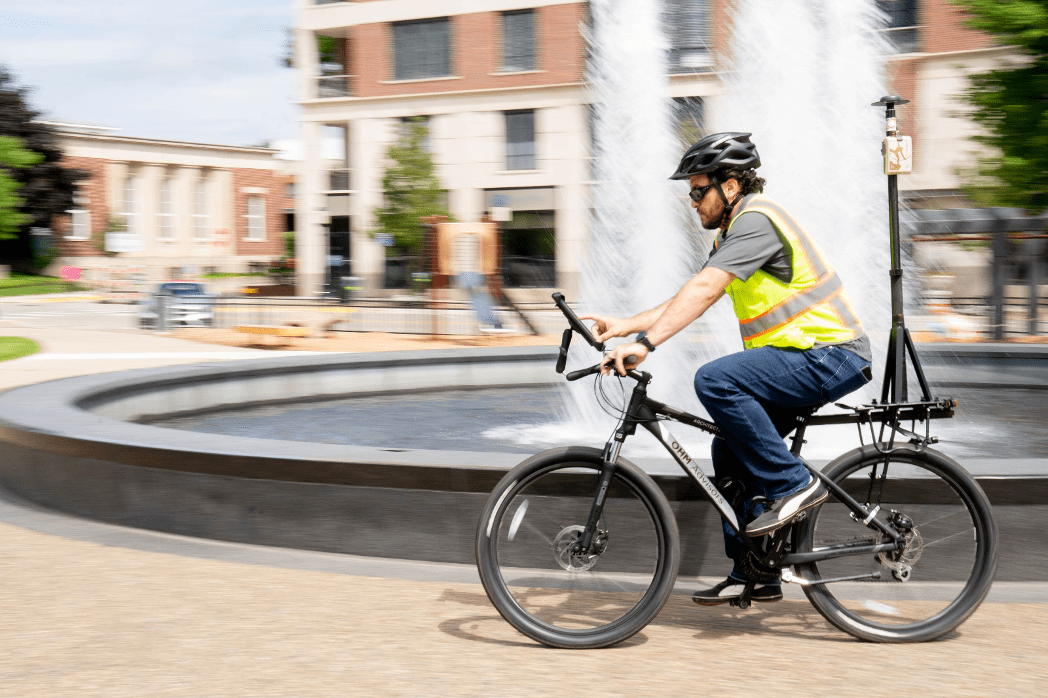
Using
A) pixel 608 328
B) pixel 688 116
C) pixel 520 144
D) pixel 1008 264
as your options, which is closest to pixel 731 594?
pixel 608 328

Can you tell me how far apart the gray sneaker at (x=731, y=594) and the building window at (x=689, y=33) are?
84.1ft

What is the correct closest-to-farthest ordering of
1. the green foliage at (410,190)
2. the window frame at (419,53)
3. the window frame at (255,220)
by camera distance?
the green foliage at (410,190), the window frame at (419,53), the window frame at (255,220)

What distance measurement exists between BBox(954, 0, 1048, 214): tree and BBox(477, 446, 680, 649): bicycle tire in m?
20.3

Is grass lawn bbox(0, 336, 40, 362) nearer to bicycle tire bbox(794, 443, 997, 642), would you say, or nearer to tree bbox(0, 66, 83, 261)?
bicycle tire bbox(794, 443, 997, 642)

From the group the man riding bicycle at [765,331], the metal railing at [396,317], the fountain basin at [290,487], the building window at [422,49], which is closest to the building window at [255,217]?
the building window at [422,49]

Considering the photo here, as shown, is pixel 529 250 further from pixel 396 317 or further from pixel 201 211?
pixel 201 211

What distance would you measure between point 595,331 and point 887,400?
3.92ft

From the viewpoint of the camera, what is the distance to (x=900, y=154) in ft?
18.7

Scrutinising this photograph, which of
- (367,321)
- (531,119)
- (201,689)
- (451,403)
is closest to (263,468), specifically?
(201,689)

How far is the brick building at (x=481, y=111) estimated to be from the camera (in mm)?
33656

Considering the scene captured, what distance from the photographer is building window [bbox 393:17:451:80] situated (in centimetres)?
4075

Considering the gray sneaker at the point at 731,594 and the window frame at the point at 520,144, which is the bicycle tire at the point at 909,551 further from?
the window frame at the point at 520,144

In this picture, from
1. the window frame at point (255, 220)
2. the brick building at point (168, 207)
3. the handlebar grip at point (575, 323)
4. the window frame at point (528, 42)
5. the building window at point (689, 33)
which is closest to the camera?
the handlebar grip at point (575, 323)

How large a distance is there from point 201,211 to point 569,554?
71.7 m
